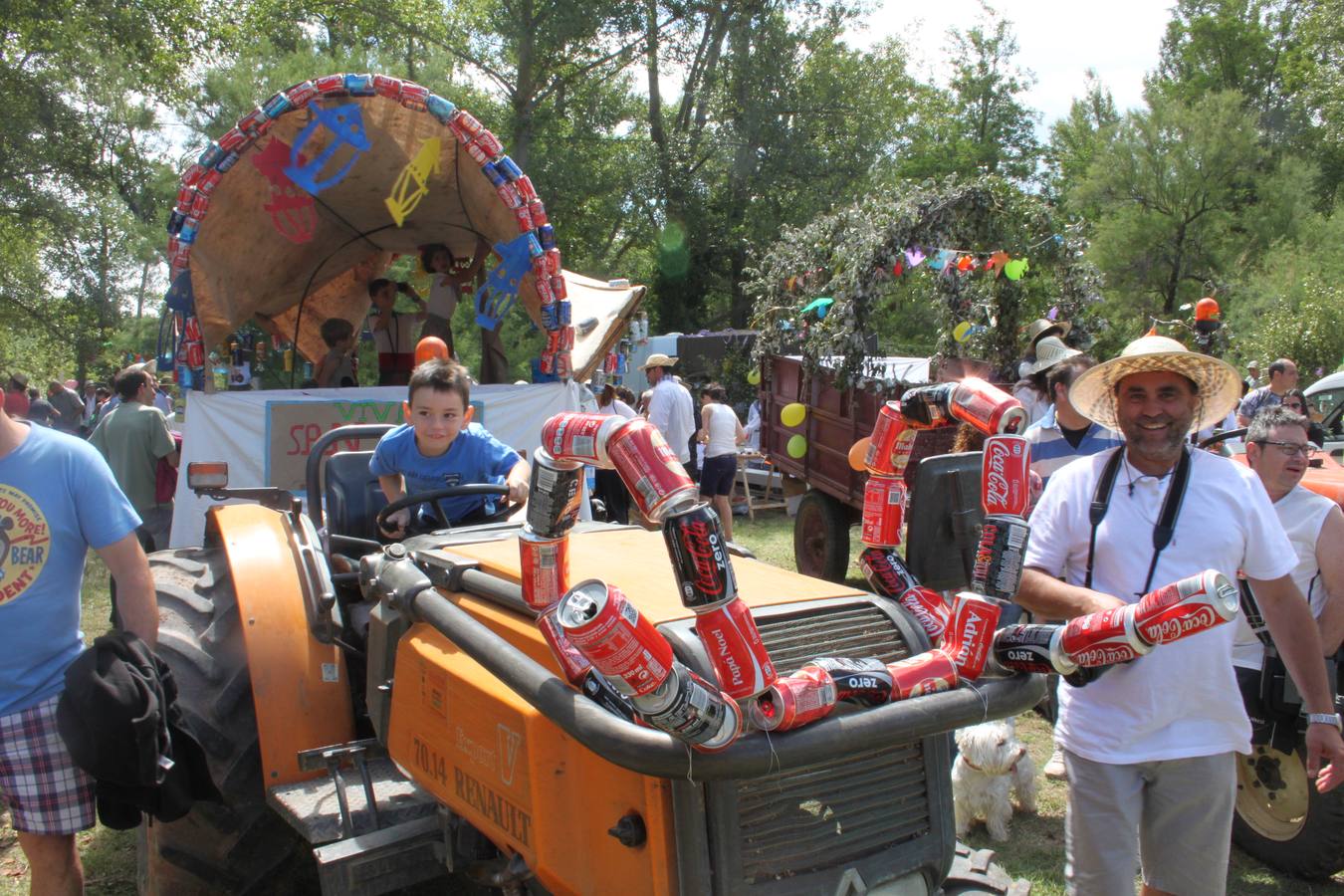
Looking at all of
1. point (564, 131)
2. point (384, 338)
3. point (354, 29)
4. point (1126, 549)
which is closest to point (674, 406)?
point (384, 338)

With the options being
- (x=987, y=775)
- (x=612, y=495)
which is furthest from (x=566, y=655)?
(x=612, y=495)

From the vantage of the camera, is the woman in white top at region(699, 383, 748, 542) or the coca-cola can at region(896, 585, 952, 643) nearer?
the coca-cola can at region(896, 585, 952, 643)

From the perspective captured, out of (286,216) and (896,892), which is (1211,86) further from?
(896,892)

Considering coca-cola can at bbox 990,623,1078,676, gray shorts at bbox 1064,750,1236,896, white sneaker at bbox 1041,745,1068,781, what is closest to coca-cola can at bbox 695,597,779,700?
coca-cola can at bbox 990,623,1078,676

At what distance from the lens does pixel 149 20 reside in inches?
890

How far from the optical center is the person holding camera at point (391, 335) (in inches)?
336

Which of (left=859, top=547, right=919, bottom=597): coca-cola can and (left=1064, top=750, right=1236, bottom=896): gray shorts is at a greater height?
(left=859, top=547, right=919, bottom=597): coca-cola can

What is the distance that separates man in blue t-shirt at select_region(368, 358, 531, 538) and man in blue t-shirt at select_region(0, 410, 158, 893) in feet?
3.27

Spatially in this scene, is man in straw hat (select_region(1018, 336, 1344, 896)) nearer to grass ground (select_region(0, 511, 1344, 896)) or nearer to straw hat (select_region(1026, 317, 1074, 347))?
grass ground (select_region(0, 511, 1344, 896))

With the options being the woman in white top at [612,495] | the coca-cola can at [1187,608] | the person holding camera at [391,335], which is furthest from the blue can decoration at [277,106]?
the coca-cola can at [1187,608]

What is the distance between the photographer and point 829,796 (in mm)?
2146

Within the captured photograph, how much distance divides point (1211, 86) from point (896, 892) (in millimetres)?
36520

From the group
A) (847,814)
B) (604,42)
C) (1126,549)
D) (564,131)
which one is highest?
(604,42)

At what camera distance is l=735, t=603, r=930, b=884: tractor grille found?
2.07 meters
